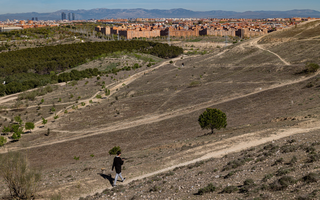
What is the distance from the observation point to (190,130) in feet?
85.8

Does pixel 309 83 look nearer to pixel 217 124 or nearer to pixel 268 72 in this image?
pixel 268 72

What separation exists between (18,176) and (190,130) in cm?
1656

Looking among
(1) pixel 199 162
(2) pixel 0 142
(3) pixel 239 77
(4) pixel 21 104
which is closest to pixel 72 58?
(4) pixel 21 104

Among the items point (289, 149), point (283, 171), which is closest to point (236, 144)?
point (289, 149)

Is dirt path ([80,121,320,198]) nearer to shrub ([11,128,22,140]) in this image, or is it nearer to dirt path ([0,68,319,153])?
dirt path ([0,68,319,153])

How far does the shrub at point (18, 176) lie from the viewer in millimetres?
11672

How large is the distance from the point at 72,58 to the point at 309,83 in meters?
66.9

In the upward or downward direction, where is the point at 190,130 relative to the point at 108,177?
downward

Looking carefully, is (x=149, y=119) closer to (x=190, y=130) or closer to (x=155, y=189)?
(x=190, y=130)

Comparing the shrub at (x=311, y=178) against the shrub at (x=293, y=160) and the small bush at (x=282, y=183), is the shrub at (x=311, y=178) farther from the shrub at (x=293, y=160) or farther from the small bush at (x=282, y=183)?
the shrub at (x=293, y=160)

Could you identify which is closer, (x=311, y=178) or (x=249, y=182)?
(x=311, y=178)

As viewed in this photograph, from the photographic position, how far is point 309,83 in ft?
109

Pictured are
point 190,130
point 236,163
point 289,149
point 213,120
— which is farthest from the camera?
point 190,130

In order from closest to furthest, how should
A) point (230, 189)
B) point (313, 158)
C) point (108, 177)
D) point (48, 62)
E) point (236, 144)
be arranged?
point (230, 189) → point (313, 158) → point (108, 177) → point (236, 144) → point (48, 62)
